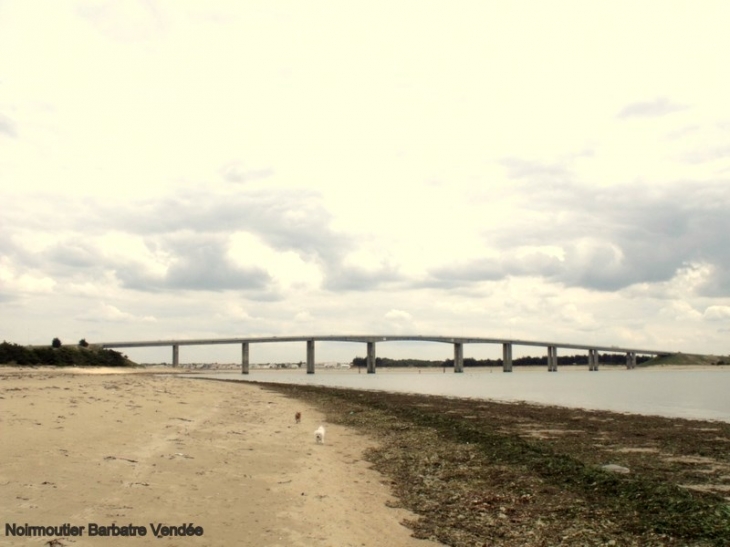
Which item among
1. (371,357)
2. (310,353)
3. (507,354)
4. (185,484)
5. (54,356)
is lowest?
(371,357)

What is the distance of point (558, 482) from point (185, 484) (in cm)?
874

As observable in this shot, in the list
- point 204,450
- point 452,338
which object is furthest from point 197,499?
point 452,338

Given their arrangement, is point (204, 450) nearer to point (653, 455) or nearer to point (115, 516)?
point (115, 516)

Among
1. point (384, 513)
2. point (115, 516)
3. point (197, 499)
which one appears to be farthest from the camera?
point (384, 513)

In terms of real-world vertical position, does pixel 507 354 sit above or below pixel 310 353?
below

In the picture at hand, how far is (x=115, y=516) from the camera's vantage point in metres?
8.95

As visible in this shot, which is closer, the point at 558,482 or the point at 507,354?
the point at 558,482

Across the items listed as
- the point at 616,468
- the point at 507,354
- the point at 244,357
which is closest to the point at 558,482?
the point at 616,468

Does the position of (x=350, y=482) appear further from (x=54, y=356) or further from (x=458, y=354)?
(x=458, y=354)

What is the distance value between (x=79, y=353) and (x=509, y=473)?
123m

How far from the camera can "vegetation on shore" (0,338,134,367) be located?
9562 centimetres

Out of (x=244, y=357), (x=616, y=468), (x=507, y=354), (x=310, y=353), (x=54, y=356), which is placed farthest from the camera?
(x=507, y=354)

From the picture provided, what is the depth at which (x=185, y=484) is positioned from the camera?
1158 centimetres

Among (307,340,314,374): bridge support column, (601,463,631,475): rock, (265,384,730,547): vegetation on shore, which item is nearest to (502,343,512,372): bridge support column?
(307,340,314,374): bridge support column
